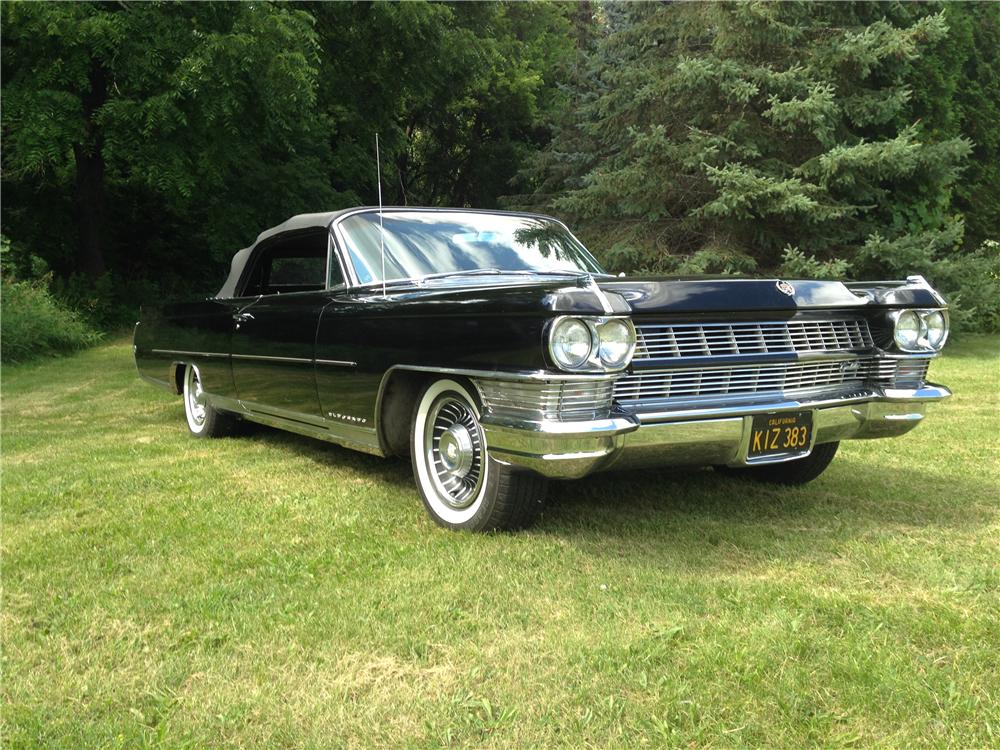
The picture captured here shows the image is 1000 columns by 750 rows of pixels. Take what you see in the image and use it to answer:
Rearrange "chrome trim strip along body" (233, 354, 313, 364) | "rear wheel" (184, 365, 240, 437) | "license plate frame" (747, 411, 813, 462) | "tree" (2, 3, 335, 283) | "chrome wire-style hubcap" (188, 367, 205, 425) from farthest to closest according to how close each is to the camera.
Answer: "tree" (2, 3, 335, 283)
"chrome wire-style hubcap" (188, 367, 205, 425)
"rear wheel" (184, 365, 240, 437)
"chrome trim strip along body" (233, 354, 313, 364)
"license plate frame" (747, 411, 813, 462)

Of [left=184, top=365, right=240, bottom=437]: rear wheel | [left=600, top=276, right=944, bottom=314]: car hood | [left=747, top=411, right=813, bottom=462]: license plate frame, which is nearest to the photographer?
[left=600, top=276, right=944, bottom=314]: car hood

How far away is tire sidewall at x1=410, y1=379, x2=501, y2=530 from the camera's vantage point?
362cm

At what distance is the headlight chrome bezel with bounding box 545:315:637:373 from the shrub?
11.6 m

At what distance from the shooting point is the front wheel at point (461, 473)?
3594 mm

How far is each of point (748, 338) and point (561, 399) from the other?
1.00m

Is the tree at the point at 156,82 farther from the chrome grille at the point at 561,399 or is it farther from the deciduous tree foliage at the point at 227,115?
the chrome grille at the point at 561,399

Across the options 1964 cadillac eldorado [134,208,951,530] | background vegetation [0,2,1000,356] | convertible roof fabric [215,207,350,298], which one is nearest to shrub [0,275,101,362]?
background vegetation [0,2,1000,356]

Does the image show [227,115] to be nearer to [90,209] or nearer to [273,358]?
[90,209]

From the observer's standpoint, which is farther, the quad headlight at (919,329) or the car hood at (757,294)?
the quad headlight at (919,329)

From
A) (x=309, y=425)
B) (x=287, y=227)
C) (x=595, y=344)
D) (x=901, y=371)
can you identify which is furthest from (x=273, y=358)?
(x=901, y=371)

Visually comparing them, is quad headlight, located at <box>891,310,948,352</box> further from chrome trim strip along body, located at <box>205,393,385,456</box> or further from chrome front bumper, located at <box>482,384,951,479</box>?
chrome trim strip along body, located at <box>205,393,385,456</box>

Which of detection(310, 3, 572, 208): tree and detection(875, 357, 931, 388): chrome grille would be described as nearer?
detection(875, 357, 931, 388): chrome grille

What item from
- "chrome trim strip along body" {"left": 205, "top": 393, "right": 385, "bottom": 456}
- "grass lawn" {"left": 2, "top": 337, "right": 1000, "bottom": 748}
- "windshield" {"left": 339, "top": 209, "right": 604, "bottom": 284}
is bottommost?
"grass lawn" {"left": 2, "top": 337, "right": 1000, "bottom": 748}

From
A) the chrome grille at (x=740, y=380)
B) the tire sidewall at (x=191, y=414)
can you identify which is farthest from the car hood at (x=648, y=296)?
the tire sidewall at (x=191, y=414)
